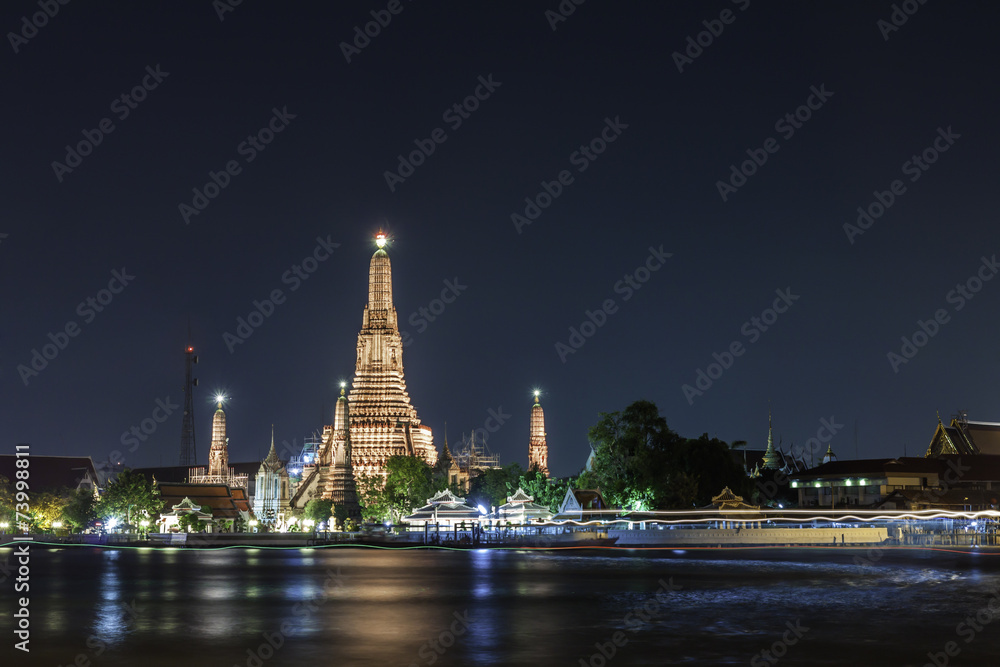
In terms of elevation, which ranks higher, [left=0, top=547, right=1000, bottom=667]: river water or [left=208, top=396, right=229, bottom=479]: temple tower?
[left=208, top=396, right=229, bottom=479]: temple tower

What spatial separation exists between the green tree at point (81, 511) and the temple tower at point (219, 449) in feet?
177

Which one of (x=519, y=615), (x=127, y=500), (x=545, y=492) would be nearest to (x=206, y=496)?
(x=127, y=500)

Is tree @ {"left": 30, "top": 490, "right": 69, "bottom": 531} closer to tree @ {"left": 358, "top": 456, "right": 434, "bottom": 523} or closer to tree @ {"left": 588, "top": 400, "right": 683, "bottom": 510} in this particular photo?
tree @ {"left": 358, "top": 456, "right": 434, "bottom": 523}

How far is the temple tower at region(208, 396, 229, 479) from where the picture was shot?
15625cm

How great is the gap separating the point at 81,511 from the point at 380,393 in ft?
109

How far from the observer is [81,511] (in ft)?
322

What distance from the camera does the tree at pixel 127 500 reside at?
313 ft

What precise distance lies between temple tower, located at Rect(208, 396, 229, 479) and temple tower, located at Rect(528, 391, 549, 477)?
143 feet

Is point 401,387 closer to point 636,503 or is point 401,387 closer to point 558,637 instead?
point 636,503

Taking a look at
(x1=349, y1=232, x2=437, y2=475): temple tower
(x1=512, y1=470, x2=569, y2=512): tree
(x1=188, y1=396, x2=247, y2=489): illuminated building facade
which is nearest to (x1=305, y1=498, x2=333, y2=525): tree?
(x1=349, y1=232, x2=437, y2=475): temple tower

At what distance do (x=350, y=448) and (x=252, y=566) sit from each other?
59.7 meters

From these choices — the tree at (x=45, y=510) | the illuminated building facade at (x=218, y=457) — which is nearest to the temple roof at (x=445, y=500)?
the tree at (x=45, y=510)

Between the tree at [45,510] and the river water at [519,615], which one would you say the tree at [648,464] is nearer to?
the river water at [519,615]

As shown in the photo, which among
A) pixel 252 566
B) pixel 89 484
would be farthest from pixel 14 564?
pixel 89 484
